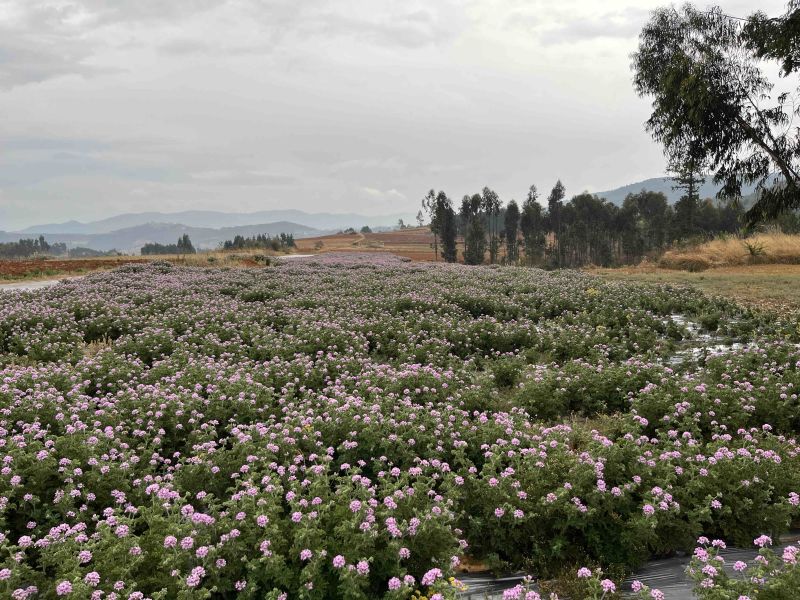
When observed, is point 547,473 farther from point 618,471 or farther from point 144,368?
point 144,368

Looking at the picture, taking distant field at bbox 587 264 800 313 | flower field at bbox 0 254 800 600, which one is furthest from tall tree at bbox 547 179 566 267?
flower field at bbox 0 254 800 600

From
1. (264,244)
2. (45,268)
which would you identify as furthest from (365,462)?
(264,244)

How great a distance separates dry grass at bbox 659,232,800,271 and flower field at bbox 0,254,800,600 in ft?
93.5

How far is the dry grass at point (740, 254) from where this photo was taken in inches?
1375

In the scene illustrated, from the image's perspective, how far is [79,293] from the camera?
18.5m

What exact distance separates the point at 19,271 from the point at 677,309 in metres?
41.3

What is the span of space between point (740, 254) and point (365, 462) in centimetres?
3987

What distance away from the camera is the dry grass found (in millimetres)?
34938

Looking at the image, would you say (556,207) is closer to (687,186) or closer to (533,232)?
(533,232)

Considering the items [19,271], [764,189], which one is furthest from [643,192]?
[19,271]

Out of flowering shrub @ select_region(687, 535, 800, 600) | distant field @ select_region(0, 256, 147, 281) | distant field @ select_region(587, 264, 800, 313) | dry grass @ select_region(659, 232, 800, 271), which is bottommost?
flowering shrub @ select_region(687, 535, 800, 600)

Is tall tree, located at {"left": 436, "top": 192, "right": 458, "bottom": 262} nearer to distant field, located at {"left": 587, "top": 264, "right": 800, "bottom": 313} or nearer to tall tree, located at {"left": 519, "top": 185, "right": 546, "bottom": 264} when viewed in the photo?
tall tree, located at {"left": 519, "top": 185, "right": 546, "bottom": 264}

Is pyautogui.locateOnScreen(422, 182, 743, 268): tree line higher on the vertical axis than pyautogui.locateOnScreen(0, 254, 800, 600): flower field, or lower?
higher

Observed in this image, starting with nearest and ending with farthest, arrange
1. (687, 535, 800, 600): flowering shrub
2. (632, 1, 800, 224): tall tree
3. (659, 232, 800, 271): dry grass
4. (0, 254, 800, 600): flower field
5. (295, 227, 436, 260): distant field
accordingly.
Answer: (687, 535, 800, 600): flowering shrub < (0, 254, 800, 600): flower field < (632, 1, 800, 224): tall tree < (659, 232, 800, 271): dry grass < (295, 227, 436, 260): distant field
